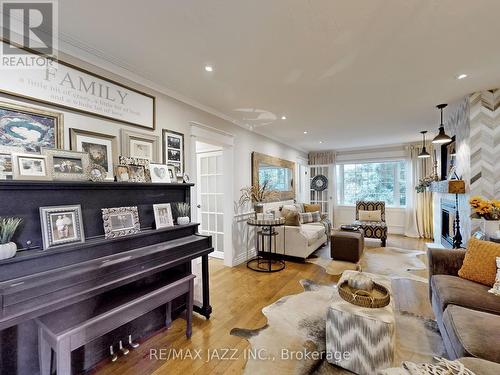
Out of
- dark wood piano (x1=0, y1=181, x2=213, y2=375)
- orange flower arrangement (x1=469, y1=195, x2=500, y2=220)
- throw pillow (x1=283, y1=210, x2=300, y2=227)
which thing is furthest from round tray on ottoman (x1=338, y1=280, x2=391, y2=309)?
throw pillow (x1=283, y1=210, x2=300, y2=227)

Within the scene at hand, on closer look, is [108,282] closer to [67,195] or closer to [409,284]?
[67,195]

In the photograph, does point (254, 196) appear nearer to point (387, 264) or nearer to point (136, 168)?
point (136, 168)

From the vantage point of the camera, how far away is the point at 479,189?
3.00 metres

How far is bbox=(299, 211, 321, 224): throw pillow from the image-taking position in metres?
5.46

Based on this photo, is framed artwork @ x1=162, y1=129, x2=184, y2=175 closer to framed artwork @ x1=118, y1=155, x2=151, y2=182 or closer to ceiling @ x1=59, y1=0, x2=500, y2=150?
framed artwork @ x1=118, y1=155, x2=151, y2=182

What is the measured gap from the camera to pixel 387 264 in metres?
3.97

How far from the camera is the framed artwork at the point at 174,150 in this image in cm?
266

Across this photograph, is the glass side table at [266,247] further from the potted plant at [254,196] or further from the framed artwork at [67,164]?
the framed artwork at [67,164]

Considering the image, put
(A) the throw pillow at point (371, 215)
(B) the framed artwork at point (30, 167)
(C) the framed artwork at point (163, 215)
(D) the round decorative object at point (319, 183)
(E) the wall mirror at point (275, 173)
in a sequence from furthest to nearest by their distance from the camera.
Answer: (D) the round decorative object at point (319, 183)
(A) the throw pillow at point (371, 215)
(E) the wall mirror at point (275, 173)
(C) the framed artwork at point (163, 215)
(B) the framed artwork at point (30, 167)

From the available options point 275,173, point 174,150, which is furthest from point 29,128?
point 275,173

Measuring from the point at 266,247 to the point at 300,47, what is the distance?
3.55 m

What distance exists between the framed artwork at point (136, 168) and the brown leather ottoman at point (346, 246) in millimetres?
3432

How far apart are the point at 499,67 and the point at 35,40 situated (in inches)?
168

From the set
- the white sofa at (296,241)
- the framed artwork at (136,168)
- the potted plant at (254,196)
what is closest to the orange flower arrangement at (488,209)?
the white sofa at (296,241)
